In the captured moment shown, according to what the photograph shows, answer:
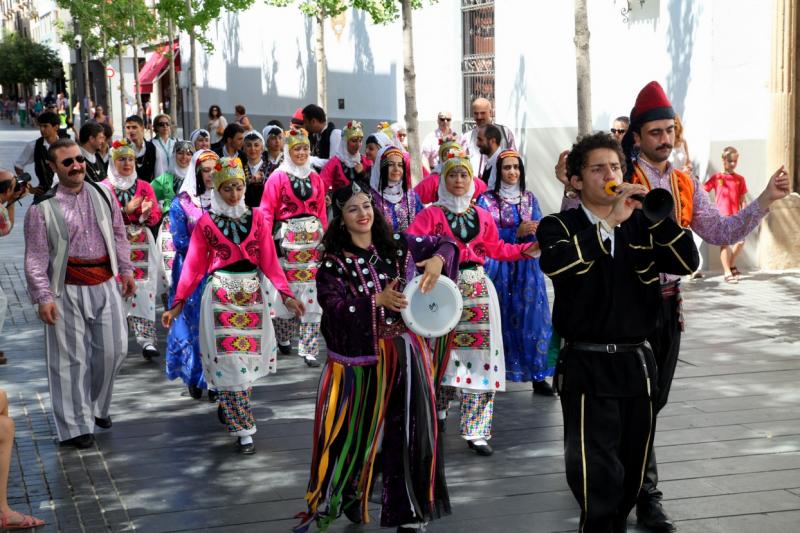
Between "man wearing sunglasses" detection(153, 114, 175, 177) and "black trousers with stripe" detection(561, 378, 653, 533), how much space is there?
329 inches

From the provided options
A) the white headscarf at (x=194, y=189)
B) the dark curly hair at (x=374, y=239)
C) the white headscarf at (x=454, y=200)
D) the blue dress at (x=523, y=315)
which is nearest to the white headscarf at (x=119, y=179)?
the white headscarf at (x=194, y=189)

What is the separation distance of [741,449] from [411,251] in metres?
2.65

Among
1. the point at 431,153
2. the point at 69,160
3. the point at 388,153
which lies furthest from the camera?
the point at 431,153

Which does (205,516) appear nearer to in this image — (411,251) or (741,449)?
A: (411,251)

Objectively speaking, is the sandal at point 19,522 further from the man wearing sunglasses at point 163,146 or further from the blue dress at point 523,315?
the man wearing sunglasses at point 163,146

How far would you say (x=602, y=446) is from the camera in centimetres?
479

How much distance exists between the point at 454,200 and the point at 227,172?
1504mm

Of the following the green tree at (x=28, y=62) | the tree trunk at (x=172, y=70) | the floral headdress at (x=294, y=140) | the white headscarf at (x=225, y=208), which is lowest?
the white headscarf at (x=225, y=208)

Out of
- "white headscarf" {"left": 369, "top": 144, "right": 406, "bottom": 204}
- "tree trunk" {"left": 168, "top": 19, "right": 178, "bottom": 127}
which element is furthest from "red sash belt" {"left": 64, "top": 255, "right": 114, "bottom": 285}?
"tree trunk" {"left": 168, "top": 19, "right": 178, "bottom": 127}

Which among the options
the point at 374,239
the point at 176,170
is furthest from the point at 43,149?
the point at 374,239

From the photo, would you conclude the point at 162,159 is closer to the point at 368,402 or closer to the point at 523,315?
the point at 523,315

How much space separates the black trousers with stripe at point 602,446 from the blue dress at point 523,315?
12.0 ft

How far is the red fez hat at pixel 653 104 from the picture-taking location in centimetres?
552

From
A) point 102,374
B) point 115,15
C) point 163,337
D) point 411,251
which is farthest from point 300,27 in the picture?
point 411,251
